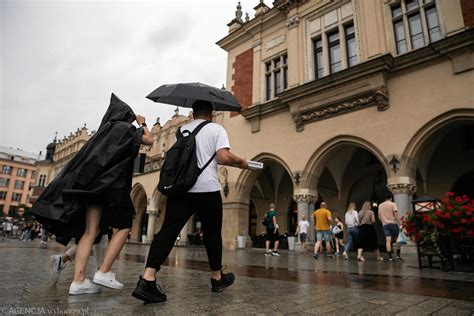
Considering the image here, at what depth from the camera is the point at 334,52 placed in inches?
502

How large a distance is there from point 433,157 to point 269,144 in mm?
7252

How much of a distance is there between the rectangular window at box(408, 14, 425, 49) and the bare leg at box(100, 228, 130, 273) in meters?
11.3

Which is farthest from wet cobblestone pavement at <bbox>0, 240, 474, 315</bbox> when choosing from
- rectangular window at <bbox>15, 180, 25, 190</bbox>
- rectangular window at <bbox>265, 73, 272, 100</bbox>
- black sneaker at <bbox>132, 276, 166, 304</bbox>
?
rectangular window at <bbox>15, 180, 25, 190</bbox>

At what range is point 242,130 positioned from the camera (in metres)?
15.2

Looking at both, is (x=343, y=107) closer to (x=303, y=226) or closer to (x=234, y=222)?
(x=303, y=226)

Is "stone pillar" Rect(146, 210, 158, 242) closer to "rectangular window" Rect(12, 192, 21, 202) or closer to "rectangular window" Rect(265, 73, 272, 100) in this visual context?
"rectangular window" Rect(265, 73, 272, 100)

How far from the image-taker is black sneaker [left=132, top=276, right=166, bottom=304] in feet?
7.43

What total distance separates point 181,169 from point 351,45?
1169 centimetres

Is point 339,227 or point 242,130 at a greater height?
point 242,130

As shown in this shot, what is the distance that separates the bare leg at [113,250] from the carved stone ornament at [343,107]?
9.71 m

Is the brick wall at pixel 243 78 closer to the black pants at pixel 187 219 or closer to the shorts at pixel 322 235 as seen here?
the shorts at pixel 322 235

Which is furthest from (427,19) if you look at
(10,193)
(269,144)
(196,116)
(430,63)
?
(10,193)


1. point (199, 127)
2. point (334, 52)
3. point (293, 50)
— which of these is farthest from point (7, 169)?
point (199, 127)

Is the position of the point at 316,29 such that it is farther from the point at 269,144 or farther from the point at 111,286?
the point at 111,286
